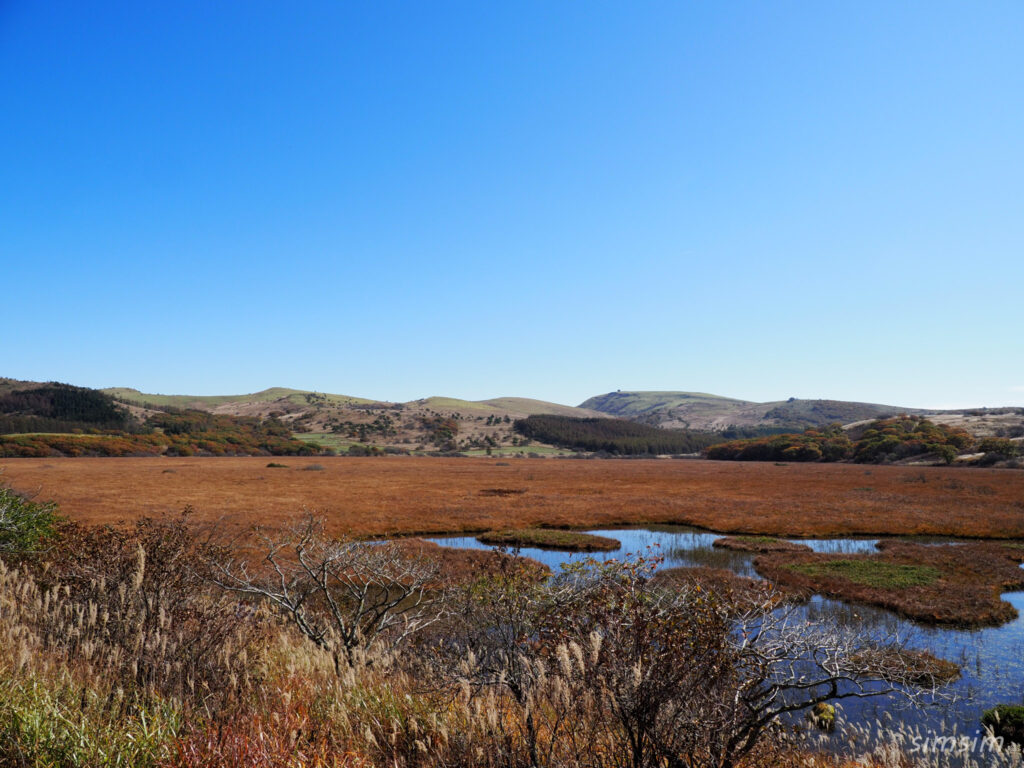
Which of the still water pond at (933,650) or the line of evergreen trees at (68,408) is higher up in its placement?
the line of evergreen trees at (68,408)

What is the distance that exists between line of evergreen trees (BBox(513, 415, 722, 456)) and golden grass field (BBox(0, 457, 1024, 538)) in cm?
7731

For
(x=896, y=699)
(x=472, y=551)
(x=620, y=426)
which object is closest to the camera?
(x=896, y=699)

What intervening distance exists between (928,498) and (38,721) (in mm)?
50158

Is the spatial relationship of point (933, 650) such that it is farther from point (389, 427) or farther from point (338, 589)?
point (389, 427)

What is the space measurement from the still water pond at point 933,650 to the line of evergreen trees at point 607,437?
109976mm

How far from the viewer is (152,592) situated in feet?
24.1

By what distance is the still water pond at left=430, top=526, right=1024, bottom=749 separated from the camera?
9.27m

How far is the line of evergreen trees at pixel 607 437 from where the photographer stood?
443 feet

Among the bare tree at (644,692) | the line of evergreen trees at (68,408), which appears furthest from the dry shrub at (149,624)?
the line of evergreen trees at (68,408)

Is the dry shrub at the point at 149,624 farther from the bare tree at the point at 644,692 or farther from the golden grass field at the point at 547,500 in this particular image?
the golden grass field at the point at 547,500

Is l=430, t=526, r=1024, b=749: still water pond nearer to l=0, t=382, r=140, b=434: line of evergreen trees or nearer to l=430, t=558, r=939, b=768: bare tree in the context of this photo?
l=430, t=558, r=939, b=768: bare tree

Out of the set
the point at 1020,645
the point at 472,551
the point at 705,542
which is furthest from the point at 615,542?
the point at 1020,645

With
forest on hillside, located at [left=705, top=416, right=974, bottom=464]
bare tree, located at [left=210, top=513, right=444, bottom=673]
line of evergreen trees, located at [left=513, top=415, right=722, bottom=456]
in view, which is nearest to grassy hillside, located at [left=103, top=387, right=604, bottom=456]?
line of evergreen trees, located at [left=513, top=415, right=722, bottom=456]

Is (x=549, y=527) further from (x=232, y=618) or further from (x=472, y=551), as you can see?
(x=232, y=618)
